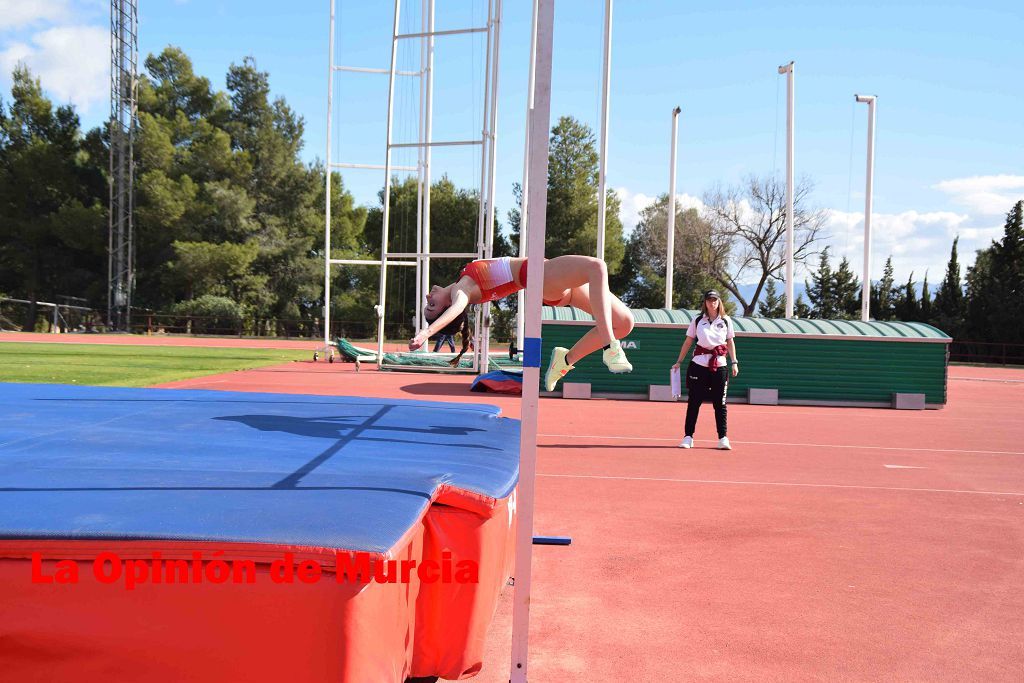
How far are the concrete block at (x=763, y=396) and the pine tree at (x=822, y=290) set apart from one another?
30610 millimetres

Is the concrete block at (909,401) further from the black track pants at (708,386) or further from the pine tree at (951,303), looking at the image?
the pine tree at (951,303)

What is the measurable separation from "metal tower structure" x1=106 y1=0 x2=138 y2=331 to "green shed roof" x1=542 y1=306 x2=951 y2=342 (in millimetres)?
27499

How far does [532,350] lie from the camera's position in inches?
115

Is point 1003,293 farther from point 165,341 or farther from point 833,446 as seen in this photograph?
Answer: point 165,341

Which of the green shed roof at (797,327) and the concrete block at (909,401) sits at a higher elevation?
the green shed roof at (797,327)

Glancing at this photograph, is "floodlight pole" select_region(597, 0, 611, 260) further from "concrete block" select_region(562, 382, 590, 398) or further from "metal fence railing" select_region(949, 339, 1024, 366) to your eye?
"metal fence railing" select_region(949, 339, 1024, 366)

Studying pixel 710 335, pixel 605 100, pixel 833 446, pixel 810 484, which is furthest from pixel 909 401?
pixel 810 484

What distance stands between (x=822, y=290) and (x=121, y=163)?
33.5m

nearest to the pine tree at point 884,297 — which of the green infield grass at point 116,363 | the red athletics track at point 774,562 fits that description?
the green infield grass at point 116,363

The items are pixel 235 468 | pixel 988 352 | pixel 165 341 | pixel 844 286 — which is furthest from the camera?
pixel 844 286

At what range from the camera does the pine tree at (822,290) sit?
43438 millimetres

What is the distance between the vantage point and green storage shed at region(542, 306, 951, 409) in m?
14.6

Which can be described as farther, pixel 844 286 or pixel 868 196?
pixel 844 286

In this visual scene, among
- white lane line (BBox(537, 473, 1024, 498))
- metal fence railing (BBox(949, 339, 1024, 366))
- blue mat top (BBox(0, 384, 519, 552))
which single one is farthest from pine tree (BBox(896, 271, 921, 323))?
blue mat top (BBox(0, 384, 519, 552))
